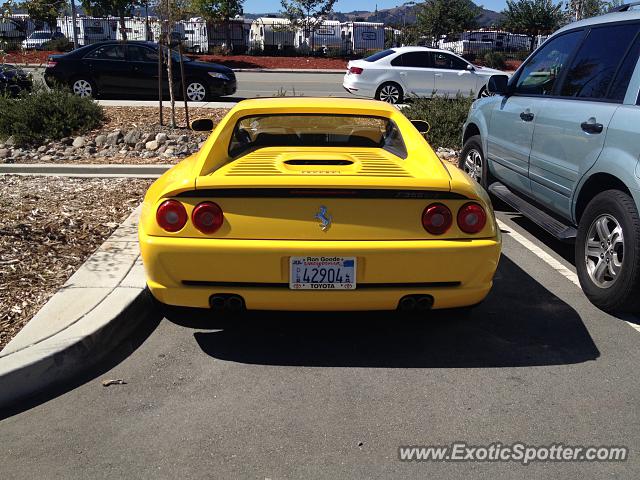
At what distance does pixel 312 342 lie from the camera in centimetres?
417

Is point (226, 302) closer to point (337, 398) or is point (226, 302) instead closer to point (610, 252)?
point (337, 398)

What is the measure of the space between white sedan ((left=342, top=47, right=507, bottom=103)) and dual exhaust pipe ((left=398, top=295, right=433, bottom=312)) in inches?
527

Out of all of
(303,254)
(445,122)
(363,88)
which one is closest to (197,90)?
(363,88)

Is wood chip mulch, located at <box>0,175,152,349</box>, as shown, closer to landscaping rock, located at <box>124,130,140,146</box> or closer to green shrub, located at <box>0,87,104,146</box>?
landscaping rock, located at <box>124,130,140,146</box>

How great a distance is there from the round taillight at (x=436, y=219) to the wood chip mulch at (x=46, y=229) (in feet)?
8.21

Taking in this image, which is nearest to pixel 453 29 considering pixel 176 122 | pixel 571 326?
pixel 176 122

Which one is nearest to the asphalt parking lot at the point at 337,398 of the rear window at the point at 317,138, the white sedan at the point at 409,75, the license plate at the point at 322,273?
the license plate at the point at 322,273

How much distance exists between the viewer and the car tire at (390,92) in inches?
666

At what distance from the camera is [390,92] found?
16969 millimetres

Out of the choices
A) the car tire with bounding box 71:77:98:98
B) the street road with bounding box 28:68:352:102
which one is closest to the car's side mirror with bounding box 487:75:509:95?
the street road with bounding box 28:68:352:102

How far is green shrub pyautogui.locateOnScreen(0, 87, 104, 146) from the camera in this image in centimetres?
983

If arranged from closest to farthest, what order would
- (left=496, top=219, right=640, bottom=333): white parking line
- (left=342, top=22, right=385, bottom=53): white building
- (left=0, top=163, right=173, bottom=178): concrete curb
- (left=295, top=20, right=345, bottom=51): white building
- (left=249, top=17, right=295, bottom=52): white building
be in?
1. (left=496, top=219, right=640, bottom=333): white parking line
2. (left=0, top=163, right=173, bottom=178): concrete curb
3. (left=249, top=17, right=295, bottom=52): white building
4. (left=295, top=20, right=345, bottom=51): white building
5. (left=342, top=22, right=385, bottom=53): white building

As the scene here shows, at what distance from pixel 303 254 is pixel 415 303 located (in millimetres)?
710
